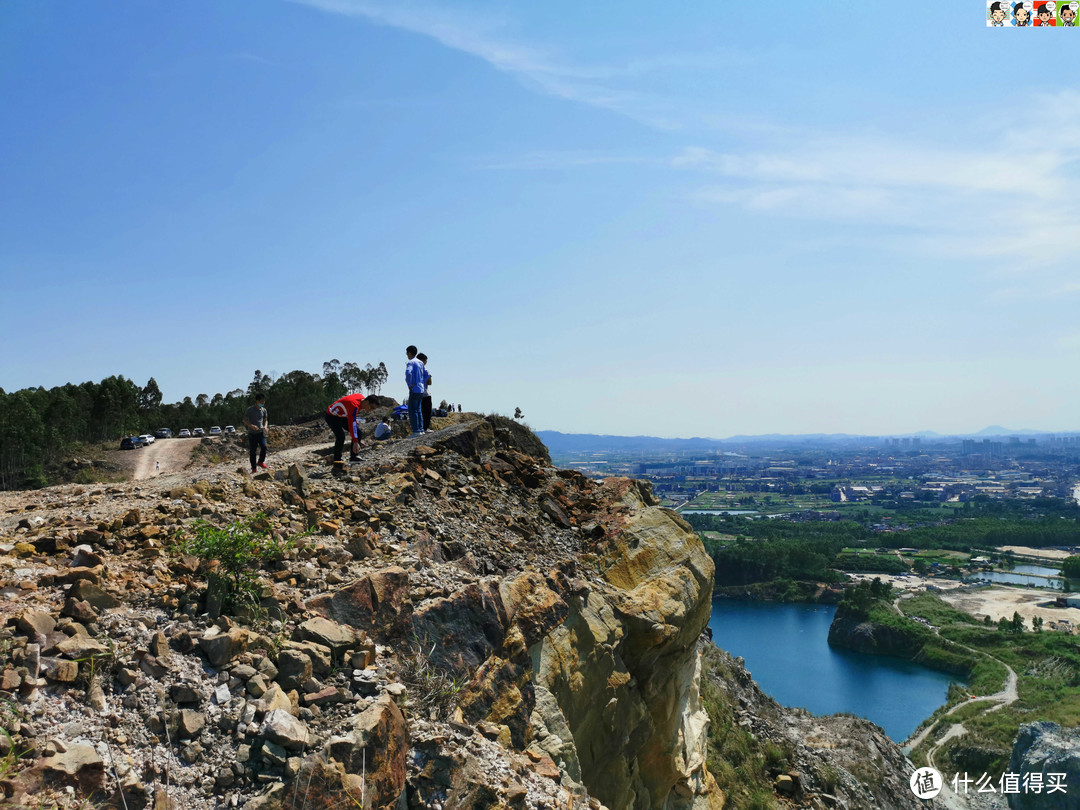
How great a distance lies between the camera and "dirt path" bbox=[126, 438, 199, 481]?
30672 millimetres

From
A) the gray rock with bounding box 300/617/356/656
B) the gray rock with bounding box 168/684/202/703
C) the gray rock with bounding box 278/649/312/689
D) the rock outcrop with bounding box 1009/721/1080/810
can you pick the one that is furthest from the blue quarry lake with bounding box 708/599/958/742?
the gray rock with bounding box 168/684/202/703

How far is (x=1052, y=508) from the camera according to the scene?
536ft

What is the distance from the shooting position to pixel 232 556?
6.42 meters

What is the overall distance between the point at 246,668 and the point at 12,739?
4.93 feet

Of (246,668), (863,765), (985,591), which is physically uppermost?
(246,668)

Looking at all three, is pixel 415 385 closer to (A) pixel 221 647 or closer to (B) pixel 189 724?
(A) pixel 221 647

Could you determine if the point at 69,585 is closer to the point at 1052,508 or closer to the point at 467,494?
the point at 467,494

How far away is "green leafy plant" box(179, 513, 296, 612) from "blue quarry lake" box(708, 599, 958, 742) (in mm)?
50796

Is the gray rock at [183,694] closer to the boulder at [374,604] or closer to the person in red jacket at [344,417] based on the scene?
the boulder at [374,604]

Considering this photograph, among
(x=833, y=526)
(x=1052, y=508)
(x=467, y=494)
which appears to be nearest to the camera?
(x=467, y=494)

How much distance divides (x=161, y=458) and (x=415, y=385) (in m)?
25.1

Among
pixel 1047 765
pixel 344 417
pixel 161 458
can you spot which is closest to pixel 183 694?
pixel 344 417

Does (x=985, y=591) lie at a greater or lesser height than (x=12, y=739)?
lesser

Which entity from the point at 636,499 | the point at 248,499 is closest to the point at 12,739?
the point at 248,499
